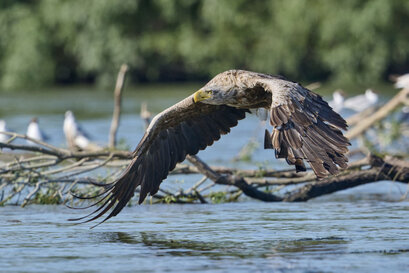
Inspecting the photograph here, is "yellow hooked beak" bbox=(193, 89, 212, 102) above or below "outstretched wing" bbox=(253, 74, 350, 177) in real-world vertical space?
above

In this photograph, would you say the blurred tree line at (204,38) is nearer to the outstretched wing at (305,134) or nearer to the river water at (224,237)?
the river water at (224,237)

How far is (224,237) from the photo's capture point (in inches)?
283

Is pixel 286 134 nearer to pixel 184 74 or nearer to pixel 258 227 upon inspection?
pixel 258 227

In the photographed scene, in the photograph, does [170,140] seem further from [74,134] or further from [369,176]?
[74,134]

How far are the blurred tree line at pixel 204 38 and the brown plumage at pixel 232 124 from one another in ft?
59.0

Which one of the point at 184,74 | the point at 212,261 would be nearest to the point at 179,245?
the point at 212,261

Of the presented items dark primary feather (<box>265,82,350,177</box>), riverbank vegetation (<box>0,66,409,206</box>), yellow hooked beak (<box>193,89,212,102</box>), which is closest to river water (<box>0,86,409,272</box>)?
riverbank vegetation (<box>0,66,409,206</box>)

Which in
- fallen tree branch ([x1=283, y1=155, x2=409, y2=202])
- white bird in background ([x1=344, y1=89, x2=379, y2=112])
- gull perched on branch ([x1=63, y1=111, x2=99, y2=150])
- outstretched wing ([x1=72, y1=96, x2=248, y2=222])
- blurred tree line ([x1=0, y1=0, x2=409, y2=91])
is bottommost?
fallen tree branch ([x1=283, y1=155, x2=409, y2=202])

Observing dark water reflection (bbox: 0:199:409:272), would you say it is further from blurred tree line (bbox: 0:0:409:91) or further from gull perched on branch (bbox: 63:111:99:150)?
blurred tree line (bbox: 0:0:409:91)

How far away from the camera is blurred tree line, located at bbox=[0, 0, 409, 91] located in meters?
26.1

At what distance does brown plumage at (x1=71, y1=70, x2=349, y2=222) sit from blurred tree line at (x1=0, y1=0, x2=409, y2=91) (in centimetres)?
1798

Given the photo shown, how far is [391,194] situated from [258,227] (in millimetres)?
2649

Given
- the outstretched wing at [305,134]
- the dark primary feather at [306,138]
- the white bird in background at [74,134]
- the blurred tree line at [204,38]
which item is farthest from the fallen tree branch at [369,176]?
the blurred tree line at [204,38]

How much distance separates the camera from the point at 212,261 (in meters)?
6.22
